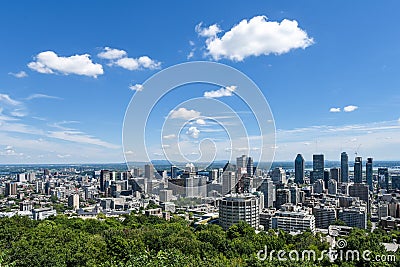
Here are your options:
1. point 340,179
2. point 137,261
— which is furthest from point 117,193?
point 137,261

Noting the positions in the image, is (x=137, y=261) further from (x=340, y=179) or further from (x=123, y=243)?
(x=340, y=179)

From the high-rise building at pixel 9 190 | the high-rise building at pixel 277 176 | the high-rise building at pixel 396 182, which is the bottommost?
the high-rise building at pixel 9 190

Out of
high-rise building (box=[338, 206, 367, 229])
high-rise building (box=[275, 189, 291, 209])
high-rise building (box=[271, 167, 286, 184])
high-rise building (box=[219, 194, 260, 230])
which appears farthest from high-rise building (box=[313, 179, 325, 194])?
high-rise building (box=[219, 194, 260, 230])

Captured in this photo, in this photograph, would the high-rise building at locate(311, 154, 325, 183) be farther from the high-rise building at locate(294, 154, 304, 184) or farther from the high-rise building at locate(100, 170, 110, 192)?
the high-rise building at locate(100, 170, 110, 192)

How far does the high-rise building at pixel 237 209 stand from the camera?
33.7 ft

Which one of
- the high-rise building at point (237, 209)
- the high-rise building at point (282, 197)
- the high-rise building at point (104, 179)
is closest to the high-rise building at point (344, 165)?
the high-rise building at point (282, 197)

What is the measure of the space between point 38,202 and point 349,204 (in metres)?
18.1

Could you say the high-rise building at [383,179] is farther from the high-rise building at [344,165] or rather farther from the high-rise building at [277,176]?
the high-rise building at [277,176]

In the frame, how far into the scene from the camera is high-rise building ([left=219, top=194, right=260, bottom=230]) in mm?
10258

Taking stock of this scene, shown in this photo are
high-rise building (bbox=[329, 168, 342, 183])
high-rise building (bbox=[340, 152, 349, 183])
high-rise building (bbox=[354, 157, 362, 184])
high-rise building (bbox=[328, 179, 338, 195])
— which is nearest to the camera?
high-rise building (bbox=[328, 179, 338, 195])

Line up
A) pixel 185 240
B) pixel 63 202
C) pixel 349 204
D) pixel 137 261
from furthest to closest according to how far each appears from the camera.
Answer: pixel 63 202 < pixel 349 204 < pixel 185 240 < pixel 137 261

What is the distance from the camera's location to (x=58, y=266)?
4438mm

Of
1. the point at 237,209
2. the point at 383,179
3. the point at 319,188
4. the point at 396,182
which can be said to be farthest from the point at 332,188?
the point at 237,209

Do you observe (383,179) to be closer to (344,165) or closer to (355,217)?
(344,165)
